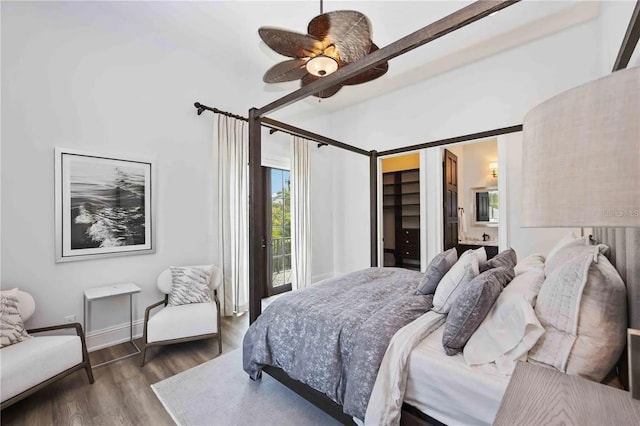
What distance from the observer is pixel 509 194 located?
343 cm

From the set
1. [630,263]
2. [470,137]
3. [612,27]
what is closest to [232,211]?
[470,137]

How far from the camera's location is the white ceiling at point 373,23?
273cm

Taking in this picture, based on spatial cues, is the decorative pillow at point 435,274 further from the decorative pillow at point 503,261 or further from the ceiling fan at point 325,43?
the ceiling fan at point 325,43

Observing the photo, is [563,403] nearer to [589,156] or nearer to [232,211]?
[589,156]

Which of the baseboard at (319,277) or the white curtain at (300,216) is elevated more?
the white curtain at (300,216)

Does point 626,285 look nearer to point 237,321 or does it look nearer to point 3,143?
point 237,321

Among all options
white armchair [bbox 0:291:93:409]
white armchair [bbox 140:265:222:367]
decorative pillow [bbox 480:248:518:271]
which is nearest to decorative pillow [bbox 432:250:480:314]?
decorative pillow [bbox 480:248:518:271]

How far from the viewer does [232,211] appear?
367 cm

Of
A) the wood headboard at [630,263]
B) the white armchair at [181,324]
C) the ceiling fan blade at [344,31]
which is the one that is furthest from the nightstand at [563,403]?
the white armchair at [181,324]

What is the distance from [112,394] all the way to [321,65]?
2785 mm

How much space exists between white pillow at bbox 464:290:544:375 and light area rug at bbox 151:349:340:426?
3.30ft

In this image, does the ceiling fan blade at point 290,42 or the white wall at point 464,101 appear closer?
the ceiling fan blade at point 290,42

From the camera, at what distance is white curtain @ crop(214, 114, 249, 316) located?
357cm

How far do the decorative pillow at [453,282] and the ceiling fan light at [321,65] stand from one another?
158 centimetres
